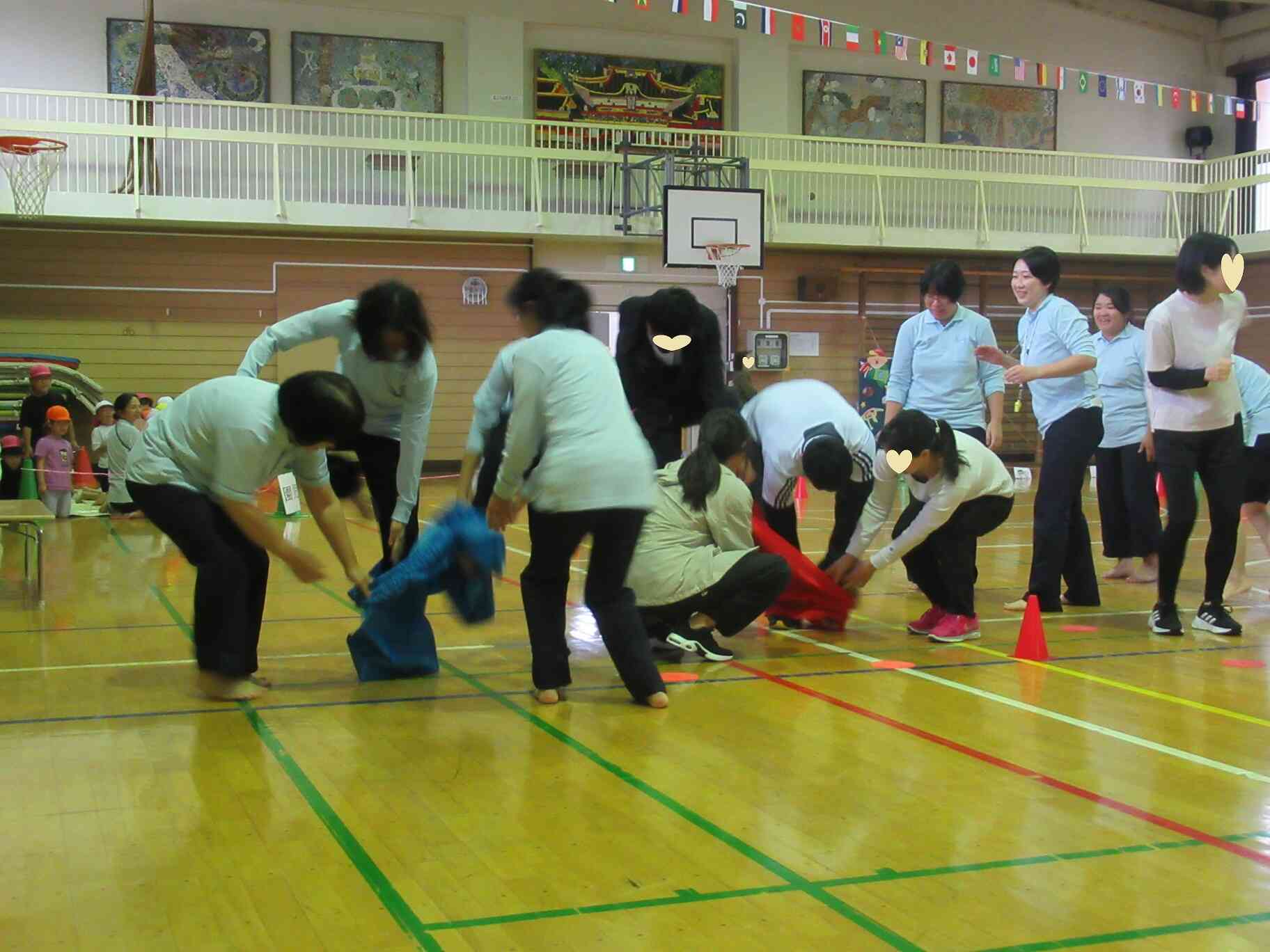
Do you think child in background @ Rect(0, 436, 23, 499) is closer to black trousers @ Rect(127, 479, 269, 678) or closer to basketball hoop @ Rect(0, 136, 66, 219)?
basketball hoop @ Rect(0, 136, 66, 219)

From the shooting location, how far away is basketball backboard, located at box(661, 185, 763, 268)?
15.1 metres

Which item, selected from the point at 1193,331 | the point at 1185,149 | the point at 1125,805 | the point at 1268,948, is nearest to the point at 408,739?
the point at 1125,805

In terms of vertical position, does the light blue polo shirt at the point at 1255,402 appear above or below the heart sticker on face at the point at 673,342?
below

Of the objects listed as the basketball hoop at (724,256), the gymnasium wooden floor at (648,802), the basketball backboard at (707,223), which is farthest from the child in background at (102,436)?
the gymnasium wooden floor at (648,802)

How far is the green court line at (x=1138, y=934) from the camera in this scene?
82.7 inches

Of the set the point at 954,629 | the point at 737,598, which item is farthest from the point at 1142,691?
the point at 737,598

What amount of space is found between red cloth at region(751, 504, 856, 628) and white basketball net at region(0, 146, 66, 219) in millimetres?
12004

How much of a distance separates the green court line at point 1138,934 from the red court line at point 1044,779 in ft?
1.05

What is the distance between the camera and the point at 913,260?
18.5 meters

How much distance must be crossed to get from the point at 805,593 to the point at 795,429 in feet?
2.19

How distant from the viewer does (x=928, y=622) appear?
5.04 m

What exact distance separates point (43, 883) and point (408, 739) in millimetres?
1167

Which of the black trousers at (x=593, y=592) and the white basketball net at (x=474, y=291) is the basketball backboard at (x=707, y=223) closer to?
the white basketball net at (x=474, y=291)

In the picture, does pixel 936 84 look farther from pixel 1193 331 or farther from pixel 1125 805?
pixel 1125 805
